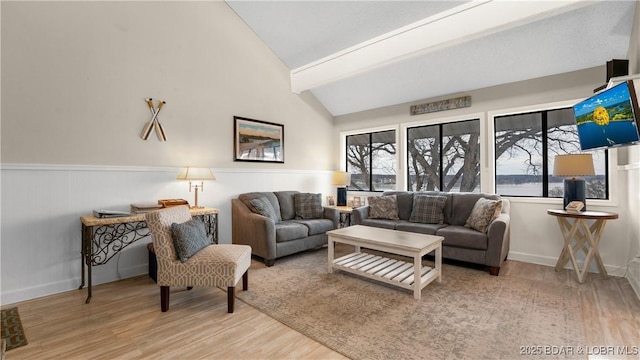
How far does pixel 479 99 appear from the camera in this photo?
4340 mm

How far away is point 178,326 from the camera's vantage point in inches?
88.4

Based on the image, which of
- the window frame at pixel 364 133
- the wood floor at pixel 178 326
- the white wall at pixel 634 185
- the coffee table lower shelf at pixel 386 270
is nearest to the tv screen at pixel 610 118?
the white wall at pixel 634 185

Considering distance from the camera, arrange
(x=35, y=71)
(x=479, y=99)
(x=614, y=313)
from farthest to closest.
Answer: (x=479, y=99) < (x=35, y=71) < (x=614, y=313)

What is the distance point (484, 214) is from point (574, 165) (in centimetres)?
106

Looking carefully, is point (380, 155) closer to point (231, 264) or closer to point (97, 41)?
point (231, 264)

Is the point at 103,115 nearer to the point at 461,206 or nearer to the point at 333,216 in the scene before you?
the point at 333,216

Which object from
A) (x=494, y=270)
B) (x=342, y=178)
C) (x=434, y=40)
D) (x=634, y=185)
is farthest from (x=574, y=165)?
(x=342, y=178)

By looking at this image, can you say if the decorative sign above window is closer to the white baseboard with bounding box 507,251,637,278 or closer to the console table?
the white baseboard with bounding box 507,251,637,278

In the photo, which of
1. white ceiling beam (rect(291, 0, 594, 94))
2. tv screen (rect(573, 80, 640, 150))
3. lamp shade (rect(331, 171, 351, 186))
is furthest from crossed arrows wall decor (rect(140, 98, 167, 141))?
tv screen (rect(573, 80, 640, 150))

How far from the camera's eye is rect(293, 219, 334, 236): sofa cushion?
13.8 feet

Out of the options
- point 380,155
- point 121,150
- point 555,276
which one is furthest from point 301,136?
point 555,276

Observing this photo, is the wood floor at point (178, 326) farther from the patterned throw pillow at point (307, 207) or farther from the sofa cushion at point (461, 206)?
the patterned throw pillow at point (307, 207)

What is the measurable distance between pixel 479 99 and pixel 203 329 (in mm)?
4544

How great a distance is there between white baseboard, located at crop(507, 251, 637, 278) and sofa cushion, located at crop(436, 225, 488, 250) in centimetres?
97
